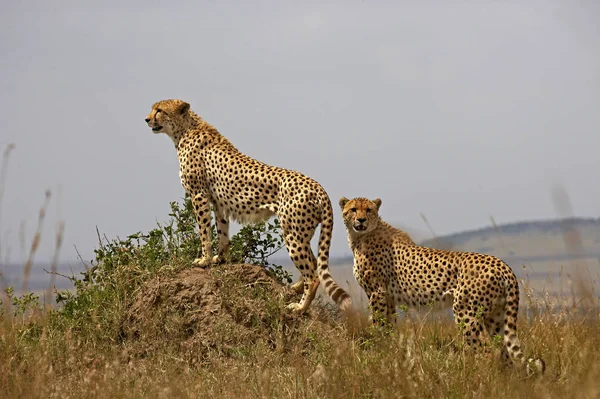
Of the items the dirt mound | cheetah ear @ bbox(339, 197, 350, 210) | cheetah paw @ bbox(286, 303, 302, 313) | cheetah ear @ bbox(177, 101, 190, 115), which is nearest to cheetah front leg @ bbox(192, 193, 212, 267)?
the dirt mound

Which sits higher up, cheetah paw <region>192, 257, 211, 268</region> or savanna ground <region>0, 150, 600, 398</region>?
cheetah paw <region>192, 257, 211, 268</region>

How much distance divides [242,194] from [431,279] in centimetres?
160

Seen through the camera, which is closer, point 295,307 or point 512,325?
point 512,325

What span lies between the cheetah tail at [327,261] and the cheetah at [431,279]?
0.23 m

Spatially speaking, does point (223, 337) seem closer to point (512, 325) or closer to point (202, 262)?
point (202, 262)

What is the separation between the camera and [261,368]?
5.36 meters

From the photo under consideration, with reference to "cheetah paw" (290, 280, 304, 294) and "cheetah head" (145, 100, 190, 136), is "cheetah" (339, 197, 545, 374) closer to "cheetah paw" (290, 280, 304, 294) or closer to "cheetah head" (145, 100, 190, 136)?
"cheetah paw" (290, 280, 304, 294)

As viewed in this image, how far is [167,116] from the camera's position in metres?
7.01

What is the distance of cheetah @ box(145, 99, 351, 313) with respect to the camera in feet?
20.3

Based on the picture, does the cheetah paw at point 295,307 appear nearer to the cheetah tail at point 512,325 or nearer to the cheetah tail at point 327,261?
the cheetah tail at point 327,261

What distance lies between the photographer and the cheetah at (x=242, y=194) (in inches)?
244

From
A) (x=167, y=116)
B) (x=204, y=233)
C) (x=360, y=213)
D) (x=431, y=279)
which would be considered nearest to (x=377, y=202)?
(x=360, y=213)

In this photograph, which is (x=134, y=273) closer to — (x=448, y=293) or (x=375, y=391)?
(x=448, y=293)

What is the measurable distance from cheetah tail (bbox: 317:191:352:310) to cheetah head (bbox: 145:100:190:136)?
1.59m
